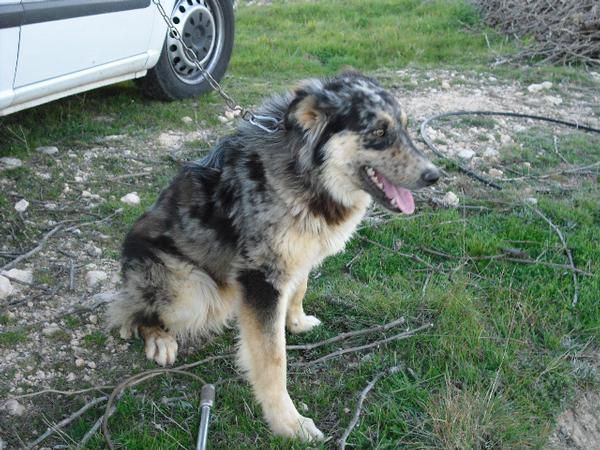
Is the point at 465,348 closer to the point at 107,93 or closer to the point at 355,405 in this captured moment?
the point at 355,405

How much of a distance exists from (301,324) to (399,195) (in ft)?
3.27

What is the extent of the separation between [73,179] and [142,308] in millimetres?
2010

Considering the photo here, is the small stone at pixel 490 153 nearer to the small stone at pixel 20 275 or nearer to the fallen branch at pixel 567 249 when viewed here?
the fallen branch at pixel 567 249

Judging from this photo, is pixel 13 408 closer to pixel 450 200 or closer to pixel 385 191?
pixel 385 191

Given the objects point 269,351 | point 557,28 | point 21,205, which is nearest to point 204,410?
point 269,351

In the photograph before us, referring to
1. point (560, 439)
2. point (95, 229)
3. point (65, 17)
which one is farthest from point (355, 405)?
point (65, 17)

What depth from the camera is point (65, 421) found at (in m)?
2.99

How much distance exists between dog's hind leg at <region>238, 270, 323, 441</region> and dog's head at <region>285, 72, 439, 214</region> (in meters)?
0.59

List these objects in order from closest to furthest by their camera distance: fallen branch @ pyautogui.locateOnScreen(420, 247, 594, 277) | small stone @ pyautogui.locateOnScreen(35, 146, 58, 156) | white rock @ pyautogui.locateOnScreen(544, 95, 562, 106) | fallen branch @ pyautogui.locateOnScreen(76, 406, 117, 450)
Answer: fallen branch @ pyautogui.locateOnScreen(76, 406, 117, 450) → fallen branch @ pyautogui.locateOnScreen(420, 247, 594, 277) → small stone @ pyautogui.locateOnScreen(35, 146, 58, 156) → white rock @ pyautogui.locateOnScreen(544, 95, 562, 106)

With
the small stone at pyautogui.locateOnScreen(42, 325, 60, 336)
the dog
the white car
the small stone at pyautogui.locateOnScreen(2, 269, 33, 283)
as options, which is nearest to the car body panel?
the white car

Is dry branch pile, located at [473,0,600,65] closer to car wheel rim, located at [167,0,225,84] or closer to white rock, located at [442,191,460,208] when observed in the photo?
car wheel rim, located at [167,0,225,84]

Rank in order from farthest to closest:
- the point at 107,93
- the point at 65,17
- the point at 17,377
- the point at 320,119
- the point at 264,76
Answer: the point at 264,76 < the point at 107,93 < the point at 65,17 < the point at 17,377 < the point at 320,119

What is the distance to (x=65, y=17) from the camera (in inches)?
191

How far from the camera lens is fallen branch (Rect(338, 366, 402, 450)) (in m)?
2.96
